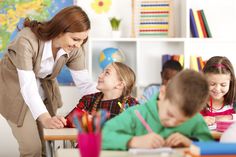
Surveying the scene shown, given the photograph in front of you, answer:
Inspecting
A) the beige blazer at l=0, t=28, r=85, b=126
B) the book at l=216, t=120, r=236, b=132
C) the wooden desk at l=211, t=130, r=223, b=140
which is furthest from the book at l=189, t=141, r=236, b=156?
the beige blazer at l=0, t=28, r=85, b=126

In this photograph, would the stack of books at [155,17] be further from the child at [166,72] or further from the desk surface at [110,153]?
the desk surface at [110,153]

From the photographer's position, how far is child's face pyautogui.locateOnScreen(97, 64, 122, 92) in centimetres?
305

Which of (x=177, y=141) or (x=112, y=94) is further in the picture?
(x=112, y=94)

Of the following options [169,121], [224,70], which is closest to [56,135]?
[169,121]

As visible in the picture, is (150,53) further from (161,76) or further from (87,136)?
(87,136)

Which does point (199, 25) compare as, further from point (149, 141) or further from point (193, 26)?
point (149, 141)

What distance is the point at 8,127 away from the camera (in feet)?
15.7

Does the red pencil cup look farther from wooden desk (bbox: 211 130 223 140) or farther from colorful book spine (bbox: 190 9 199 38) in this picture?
colorful book spine (bbox: 190 9 199 38)

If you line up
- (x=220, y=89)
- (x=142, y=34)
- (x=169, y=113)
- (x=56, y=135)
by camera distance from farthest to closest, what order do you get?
(x=142, y=34) → (x=220, y=89) → (x=56, y=135) → (x=169, y=113)

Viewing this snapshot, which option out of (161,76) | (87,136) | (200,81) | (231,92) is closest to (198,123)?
(200,81)

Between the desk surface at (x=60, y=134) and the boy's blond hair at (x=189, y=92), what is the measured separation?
79 centimetres

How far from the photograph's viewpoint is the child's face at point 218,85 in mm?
2969

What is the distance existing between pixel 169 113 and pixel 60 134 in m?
0.84

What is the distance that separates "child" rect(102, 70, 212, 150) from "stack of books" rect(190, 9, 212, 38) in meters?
2.74
